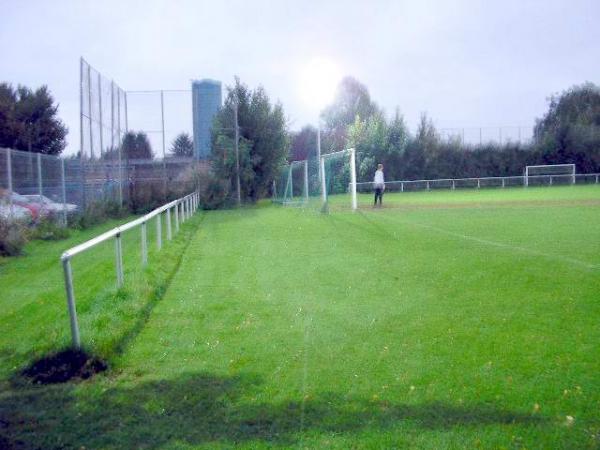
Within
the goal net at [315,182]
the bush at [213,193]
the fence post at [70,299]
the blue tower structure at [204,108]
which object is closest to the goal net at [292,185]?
the goal net at [315,182]

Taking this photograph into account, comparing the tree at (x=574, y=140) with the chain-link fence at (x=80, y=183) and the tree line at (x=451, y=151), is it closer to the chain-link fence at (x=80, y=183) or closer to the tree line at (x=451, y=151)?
the tree line at (x=451, y=151)

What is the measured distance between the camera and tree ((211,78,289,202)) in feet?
110

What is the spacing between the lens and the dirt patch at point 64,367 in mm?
5730

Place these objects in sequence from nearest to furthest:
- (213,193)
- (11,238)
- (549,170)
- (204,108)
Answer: (11,238)
(213,193)
(204,108)
(549,170)

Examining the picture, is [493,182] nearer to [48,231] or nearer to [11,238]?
[48,231]

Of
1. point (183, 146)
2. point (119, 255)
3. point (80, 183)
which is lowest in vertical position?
point (119, 255)

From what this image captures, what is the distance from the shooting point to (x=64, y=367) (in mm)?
5824

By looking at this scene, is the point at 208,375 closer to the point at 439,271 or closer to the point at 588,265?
the point at 439,271

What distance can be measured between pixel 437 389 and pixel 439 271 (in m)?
5.35

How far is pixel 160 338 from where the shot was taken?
687 centimetres

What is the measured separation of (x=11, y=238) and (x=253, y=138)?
2115cm

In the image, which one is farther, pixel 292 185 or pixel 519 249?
pixel 292 185

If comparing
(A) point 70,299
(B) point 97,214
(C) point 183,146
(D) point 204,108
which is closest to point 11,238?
(A) point 70,299

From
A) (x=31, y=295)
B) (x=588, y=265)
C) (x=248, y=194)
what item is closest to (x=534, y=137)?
(x=248, y=194)
